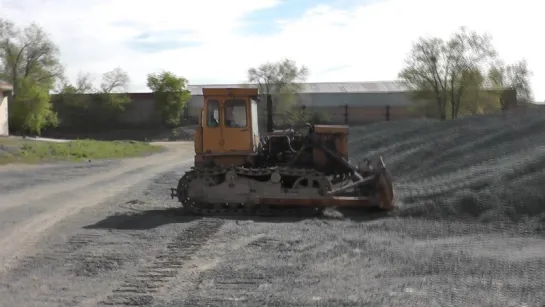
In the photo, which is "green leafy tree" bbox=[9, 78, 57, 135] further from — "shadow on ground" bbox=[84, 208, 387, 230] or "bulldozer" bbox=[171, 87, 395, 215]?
"shadow on ground" bbox=[84, 208, 387, 230]

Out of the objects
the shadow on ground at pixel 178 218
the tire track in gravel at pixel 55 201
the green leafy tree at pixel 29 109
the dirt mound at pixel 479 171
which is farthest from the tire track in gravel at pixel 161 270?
the green leafy tree at pixel 29 109

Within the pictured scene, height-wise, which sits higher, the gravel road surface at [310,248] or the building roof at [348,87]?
the building roof at [348,87]

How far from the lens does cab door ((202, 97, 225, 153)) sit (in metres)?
13.8

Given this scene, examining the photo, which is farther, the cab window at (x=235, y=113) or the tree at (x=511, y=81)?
the tree at (x=511, y=81)

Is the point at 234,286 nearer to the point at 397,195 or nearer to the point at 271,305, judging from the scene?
the point at 271,305

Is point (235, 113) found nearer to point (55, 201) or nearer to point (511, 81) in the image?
point (55, 201)

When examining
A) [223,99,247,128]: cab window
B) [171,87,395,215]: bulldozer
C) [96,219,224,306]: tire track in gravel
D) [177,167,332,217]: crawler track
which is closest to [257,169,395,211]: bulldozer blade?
[171,87,395,215]: bulldozer

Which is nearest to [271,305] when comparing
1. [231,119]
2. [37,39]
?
[231,119]

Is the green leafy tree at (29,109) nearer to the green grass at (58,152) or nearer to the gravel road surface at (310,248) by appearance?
the green grass at (58,152)

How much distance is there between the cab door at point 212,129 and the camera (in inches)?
542

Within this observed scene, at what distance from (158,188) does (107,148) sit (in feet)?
70.5

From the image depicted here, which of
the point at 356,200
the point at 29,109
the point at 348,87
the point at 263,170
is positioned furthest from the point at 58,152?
the point at 348,87

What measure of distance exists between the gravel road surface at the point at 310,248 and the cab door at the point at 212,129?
151cm

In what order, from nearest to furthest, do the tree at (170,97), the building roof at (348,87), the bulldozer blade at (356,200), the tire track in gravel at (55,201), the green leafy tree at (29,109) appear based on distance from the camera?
the tire track in gravel at (55,201), the bulldozer blade at (356,200), the green leafy tree at (29,109), the tree at (170,97), the building roof at (348,87)
